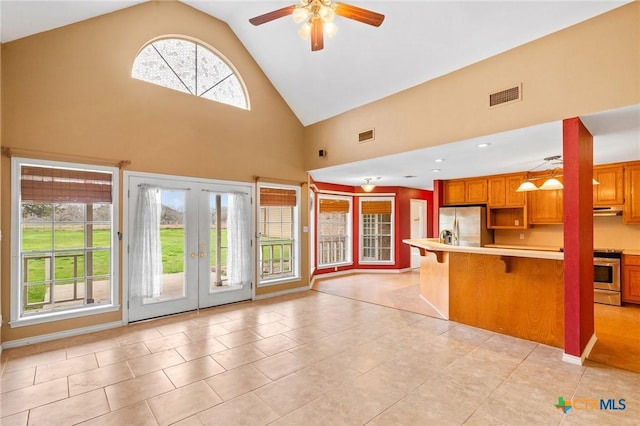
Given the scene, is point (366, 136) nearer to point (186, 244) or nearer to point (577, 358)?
point (186, 244)

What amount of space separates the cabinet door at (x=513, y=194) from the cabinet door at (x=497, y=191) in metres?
0.06

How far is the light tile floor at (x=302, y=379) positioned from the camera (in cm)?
218

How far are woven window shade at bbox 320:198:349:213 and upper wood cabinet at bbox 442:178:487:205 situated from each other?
2571 millimetres

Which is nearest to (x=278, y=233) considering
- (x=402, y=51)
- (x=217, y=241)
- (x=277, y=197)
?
(x=277, y=197)

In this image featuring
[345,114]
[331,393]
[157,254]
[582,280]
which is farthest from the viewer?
[345,114]

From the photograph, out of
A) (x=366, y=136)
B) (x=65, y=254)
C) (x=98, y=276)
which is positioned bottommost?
(x=98, y=276)

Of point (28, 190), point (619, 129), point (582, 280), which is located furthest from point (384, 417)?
point (28, 190)

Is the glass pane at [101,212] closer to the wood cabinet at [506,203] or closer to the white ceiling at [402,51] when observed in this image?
the white ceiling at [402,51]

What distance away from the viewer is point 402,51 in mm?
3896

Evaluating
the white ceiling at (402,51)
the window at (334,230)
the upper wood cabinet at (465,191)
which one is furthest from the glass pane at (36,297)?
the upper wood cabinet at (465,191)

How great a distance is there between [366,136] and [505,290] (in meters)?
3.04

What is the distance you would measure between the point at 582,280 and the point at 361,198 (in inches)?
223

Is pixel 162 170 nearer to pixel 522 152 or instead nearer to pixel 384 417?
pixel 384 417

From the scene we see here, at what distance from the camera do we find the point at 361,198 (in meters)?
8.40
